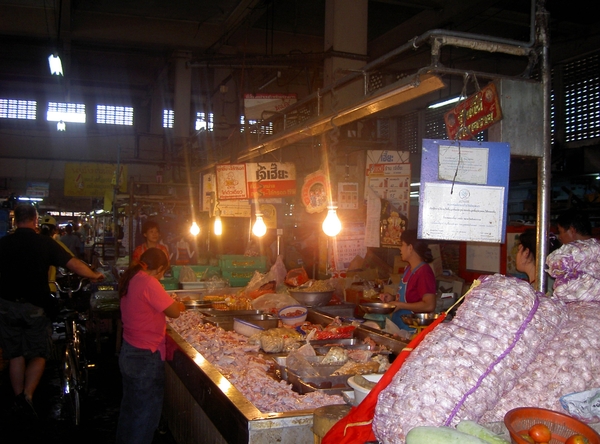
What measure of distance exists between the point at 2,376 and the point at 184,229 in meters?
5.66

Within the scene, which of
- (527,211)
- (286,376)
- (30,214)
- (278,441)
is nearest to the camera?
(278,441)

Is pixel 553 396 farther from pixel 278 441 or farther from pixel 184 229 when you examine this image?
pixel 184 229

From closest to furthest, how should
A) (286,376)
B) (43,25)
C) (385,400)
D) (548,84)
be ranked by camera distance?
(385,400)
(548,84)
(286,376)
(43,25)

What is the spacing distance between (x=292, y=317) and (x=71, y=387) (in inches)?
112

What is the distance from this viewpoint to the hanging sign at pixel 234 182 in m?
8.29

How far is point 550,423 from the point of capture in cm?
157

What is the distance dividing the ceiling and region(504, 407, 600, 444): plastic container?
342 inches

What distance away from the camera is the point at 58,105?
77.4 feet

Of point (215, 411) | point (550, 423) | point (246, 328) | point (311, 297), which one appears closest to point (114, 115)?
point (311, 297)

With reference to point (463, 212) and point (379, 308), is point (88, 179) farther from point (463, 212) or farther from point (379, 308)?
point (463, 212)

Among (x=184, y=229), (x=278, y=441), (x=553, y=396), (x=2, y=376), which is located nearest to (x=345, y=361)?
(x=278, y=441)

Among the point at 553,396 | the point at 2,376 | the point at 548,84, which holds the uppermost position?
the point at 548,84

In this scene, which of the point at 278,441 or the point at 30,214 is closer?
the point at 278,441

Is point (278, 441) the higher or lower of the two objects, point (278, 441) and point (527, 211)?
the lower
